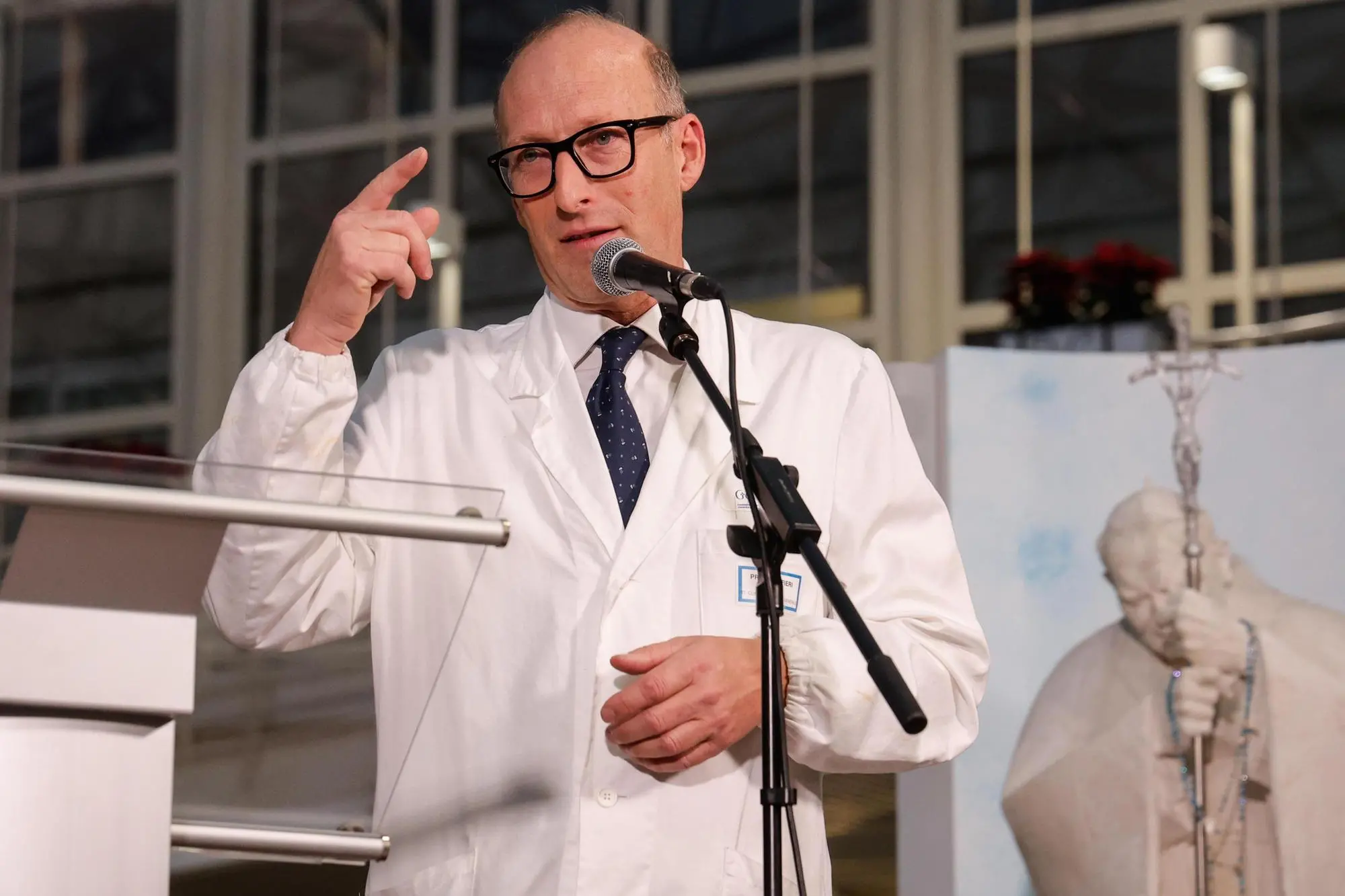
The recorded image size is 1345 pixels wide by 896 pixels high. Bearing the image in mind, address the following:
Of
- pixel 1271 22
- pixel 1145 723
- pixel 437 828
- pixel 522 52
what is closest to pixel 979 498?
pixel 1145 723

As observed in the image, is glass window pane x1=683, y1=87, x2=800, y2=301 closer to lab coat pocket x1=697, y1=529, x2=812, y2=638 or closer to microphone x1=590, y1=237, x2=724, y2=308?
lab coat pocket x1=697, y1=529, x2=812, y2=638

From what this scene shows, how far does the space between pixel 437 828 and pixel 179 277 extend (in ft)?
13.4

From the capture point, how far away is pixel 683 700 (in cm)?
158

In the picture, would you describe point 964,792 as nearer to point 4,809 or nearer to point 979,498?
point 979,498

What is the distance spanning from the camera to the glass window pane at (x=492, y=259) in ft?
16.6

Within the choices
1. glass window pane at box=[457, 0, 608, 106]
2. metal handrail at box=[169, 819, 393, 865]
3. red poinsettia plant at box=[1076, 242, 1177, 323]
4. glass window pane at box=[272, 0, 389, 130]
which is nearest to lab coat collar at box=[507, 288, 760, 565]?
metal handrail at box=[169, 819, 393, 865]

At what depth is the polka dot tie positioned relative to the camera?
1.85m

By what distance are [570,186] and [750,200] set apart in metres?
3.04

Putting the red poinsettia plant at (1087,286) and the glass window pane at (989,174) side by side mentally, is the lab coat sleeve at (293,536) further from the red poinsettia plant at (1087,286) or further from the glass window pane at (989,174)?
the glass window pane at (989,174)

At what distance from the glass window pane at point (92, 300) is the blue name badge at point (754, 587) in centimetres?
383

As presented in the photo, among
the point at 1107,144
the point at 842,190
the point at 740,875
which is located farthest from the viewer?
the point at 842,190

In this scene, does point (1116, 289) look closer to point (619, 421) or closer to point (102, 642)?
point (619, 421)

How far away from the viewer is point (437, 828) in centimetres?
158

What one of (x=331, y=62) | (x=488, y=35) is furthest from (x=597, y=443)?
(x=331, y=62)
